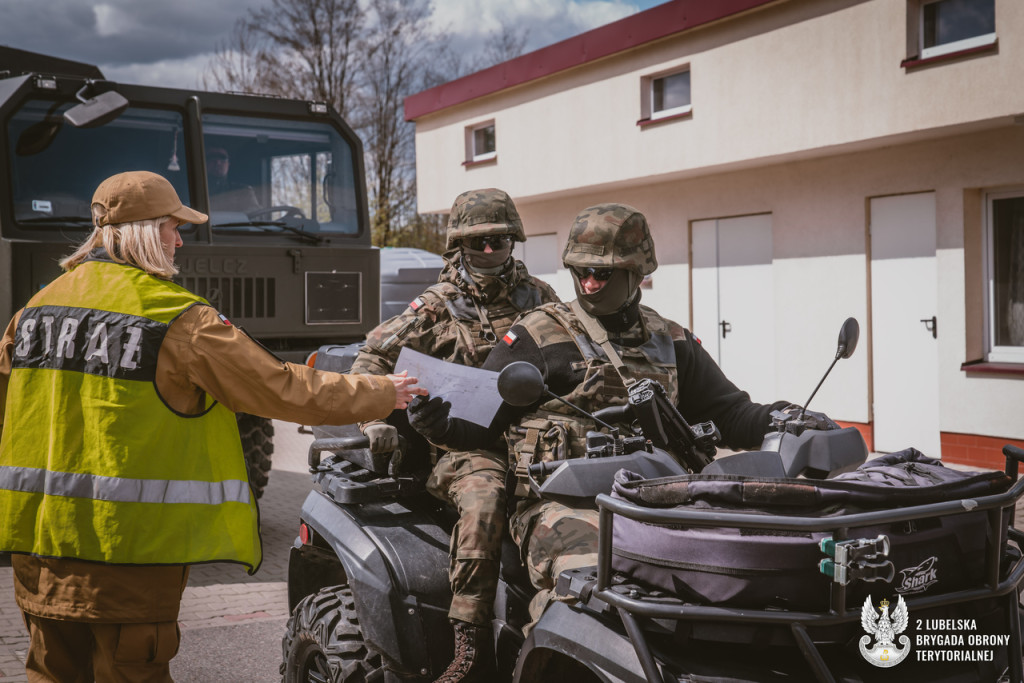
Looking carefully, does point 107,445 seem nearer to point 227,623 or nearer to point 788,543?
point 788,543

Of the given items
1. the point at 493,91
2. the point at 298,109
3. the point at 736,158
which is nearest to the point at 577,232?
the point at 298,109

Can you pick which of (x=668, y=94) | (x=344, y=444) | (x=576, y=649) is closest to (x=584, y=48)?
(x=668, y=94)

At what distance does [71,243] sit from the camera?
6.73m

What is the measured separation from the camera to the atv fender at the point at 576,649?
2.05m

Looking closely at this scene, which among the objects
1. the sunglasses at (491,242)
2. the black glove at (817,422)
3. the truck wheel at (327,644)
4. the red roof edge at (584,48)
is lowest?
the truck wheel at (327,644)

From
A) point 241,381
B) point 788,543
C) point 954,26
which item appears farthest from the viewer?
point 954,26

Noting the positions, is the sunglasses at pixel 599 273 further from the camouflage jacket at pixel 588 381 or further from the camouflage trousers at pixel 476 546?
the camouflage trousers at pixel 476 546

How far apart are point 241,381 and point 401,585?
770mm

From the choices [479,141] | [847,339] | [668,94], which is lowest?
[847,339]

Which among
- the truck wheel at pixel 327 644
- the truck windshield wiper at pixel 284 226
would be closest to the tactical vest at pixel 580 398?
the truck wheel at pixel 327 644

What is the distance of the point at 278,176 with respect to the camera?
7.99m

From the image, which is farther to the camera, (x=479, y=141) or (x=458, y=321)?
(x=479, y=141)

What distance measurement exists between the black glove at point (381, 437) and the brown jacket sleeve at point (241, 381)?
1.35 feet

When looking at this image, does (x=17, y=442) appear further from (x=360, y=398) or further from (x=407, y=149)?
(x=407, y=149)
